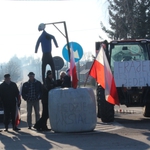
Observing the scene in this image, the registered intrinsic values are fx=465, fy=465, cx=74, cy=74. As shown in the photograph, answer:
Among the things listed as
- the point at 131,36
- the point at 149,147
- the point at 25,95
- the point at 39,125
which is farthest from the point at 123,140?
the point at 131,36

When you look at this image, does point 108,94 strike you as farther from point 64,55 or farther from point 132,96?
point 64,55

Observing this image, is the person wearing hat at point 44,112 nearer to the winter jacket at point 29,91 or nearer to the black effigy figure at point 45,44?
the winter jacket at point 29,91

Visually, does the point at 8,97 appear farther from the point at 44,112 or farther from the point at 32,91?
the point at 44,112

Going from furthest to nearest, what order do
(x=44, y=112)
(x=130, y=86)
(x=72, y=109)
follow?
(x=130, y=86) → (x=44, y=112) → (x=72, y=109)

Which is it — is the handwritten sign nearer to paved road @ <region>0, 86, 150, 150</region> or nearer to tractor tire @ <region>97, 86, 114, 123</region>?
tractor tire @ <region>97, 86, 114, 123</region>

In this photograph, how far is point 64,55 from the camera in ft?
55.7

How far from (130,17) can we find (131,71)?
689 inches

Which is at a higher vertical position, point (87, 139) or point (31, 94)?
point (31, 94)

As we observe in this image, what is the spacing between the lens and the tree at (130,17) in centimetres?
3152

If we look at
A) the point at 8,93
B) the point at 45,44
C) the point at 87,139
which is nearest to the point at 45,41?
the point at 45,44

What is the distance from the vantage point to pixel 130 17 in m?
31.7

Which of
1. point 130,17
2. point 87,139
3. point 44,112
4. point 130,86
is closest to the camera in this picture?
point 87,139

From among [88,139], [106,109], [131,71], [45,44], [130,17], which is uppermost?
[130,17]

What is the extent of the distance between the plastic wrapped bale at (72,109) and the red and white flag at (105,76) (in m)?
0.90
